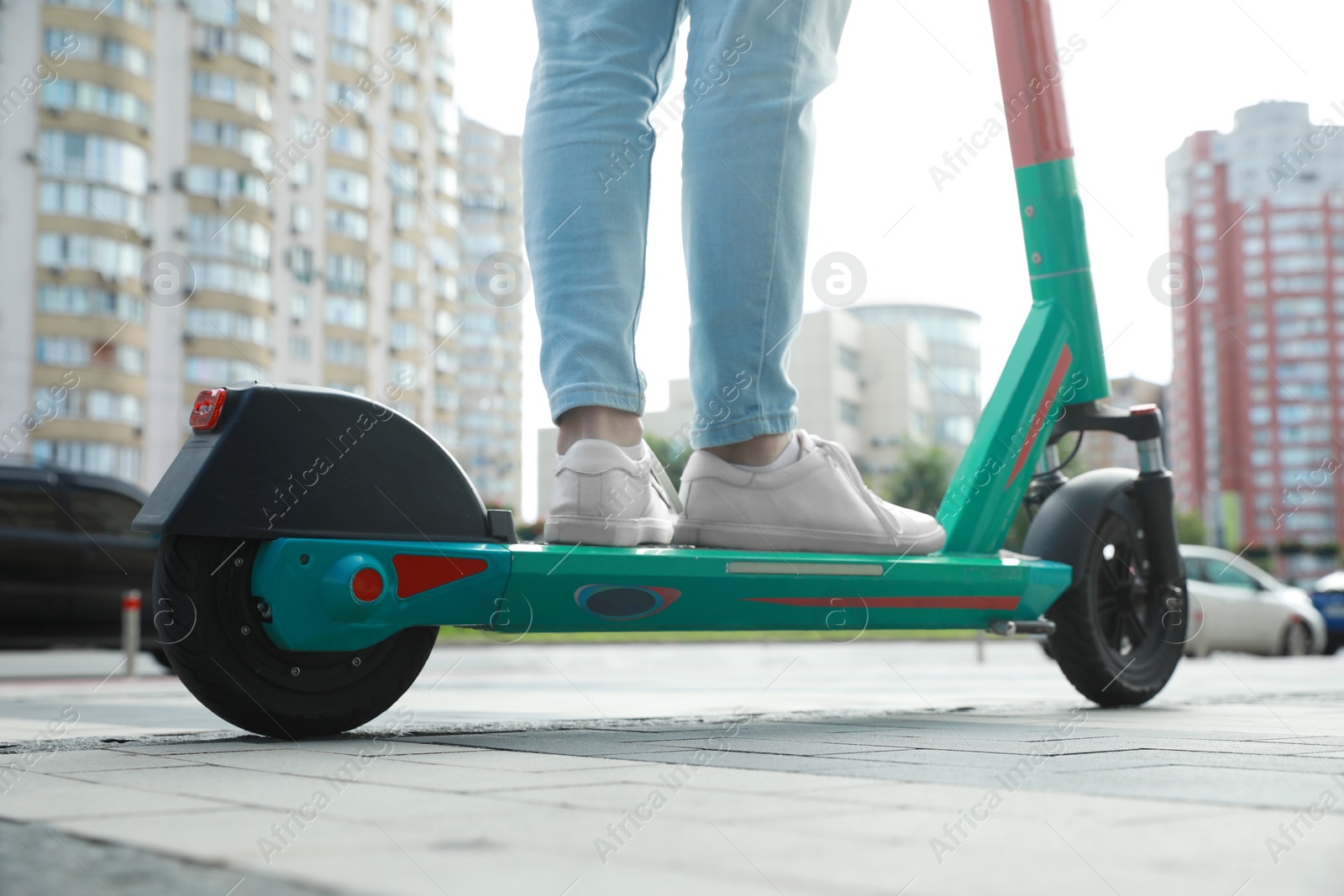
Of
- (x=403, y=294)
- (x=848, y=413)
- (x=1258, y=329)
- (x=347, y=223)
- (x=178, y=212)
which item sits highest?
(x=1258, y=329)

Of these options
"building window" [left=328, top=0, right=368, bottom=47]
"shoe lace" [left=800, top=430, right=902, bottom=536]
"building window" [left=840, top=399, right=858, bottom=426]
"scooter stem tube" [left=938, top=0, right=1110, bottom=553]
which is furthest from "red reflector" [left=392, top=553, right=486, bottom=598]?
"building window" [left=840, top=399, right=858, bottom=426]

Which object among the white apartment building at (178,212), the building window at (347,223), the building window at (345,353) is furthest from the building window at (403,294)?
the building window at (345,353)

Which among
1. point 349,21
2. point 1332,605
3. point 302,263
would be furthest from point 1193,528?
point 1332,605

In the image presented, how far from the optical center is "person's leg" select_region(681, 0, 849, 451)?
247 centimetres

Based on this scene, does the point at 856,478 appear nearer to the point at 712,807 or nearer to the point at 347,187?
the point at 712,807

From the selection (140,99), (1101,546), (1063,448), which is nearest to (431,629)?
(1101,546)

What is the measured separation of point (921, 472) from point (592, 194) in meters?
50.0

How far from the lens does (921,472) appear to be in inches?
2024

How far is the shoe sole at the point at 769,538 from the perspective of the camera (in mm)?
2533

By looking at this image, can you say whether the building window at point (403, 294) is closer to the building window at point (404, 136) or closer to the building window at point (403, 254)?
the building window at point (403, 254)

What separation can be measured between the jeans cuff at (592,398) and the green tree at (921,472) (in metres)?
43.8

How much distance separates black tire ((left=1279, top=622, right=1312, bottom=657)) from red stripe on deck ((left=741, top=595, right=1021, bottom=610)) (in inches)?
497

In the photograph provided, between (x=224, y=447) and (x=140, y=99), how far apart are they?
38.6 meters

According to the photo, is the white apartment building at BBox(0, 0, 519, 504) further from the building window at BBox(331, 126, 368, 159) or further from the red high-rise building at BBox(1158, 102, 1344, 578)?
the red high-rise building at BBox(1158, 102, 1344, 578)
